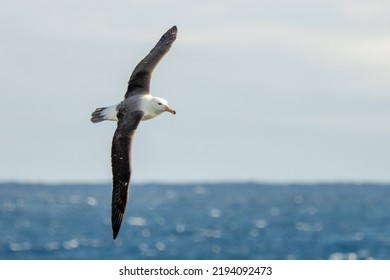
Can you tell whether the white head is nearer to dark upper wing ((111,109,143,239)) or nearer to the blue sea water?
dark upper wing ((111,109,143,239))

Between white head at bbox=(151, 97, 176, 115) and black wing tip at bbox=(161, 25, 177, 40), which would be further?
black wing tip at bbox=(161, 25, 177, 40)

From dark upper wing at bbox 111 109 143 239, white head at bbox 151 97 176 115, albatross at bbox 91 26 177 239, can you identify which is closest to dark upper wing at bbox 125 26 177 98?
albatross at bbox 91 26 177 239

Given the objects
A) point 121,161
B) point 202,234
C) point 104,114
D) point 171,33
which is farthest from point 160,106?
point 202,234

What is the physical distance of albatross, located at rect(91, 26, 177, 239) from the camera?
21.9 metres

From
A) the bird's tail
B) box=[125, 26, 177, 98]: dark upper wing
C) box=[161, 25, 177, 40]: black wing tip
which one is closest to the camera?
the bird's tail

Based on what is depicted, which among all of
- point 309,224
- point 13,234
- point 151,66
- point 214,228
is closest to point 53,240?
point 13,234

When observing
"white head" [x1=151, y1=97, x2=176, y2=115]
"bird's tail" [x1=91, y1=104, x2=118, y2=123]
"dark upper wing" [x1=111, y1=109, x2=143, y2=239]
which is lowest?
"dark upper wing" [x1=111, y1=109, x2=143, y2=239]

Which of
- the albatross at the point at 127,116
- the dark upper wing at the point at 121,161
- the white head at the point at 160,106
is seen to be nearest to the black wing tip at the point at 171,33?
the albatross at the point at 127,116

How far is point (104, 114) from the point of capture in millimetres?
23266

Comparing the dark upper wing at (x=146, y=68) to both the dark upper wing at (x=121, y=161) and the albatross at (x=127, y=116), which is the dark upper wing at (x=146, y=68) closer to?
the albatross at (x=127, y=116)

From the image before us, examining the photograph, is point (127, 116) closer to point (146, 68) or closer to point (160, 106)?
point (160, 106)

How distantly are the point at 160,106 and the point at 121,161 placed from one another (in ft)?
4.73

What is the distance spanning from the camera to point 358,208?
382ft

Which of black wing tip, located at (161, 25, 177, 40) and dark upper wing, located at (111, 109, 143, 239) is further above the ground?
black wing tip, located at (161, 25, 177, 40)
